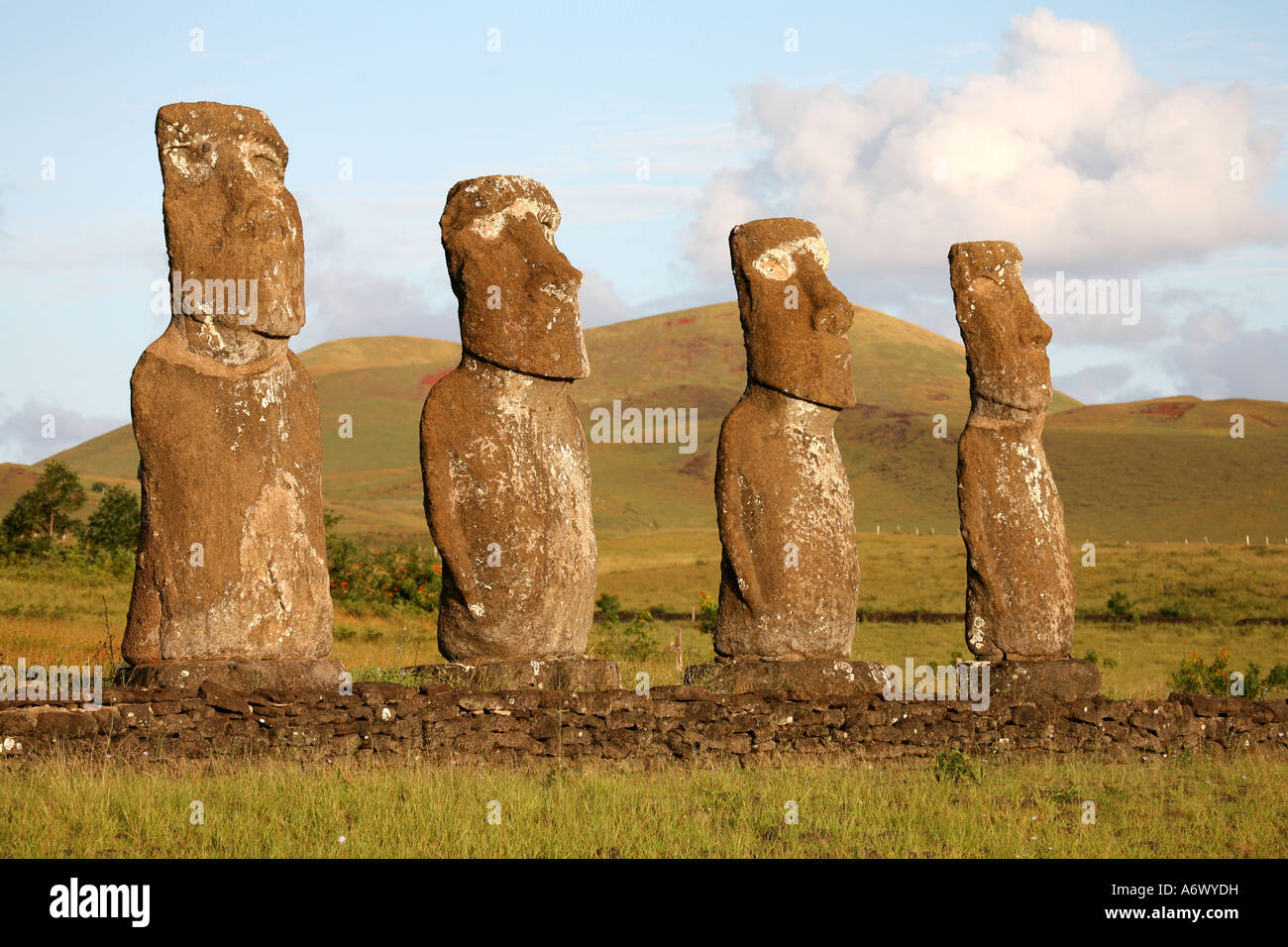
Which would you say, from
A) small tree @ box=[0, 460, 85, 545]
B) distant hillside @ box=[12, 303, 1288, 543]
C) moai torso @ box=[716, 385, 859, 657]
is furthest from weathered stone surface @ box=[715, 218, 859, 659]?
distant hillside @ box=[12, 303, 1288, 543]

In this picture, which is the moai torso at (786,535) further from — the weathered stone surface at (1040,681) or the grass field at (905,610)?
the grass field at (905,610)

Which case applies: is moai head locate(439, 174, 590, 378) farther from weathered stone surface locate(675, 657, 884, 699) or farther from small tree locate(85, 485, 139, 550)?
small tree locate(85, 485, 139, 550)

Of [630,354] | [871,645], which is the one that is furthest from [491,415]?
[630,354]

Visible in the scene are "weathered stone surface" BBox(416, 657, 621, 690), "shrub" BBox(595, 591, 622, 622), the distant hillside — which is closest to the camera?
"weathered stone surface" BBox(416, 657, 621, 690)

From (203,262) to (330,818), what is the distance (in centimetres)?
430

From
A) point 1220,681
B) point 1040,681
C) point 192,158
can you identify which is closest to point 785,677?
point 1040,681

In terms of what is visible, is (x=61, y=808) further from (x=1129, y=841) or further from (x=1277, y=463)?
(x=1277, y=463)

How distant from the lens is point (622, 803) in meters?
9.63

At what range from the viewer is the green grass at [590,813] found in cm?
855

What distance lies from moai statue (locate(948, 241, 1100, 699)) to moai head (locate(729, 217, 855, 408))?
5.67 ft

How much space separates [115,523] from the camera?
29297mm

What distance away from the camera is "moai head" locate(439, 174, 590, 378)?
11578mm

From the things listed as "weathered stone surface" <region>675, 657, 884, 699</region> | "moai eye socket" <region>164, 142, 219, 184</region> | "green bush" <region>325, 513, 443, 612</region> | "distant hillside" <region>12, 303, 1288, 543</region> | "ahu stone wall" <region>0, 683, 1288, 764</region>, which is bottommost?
"ahu stone wall" <region>0, 683, 1288, 764</region>

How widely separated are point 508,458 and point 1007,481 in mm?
4801
